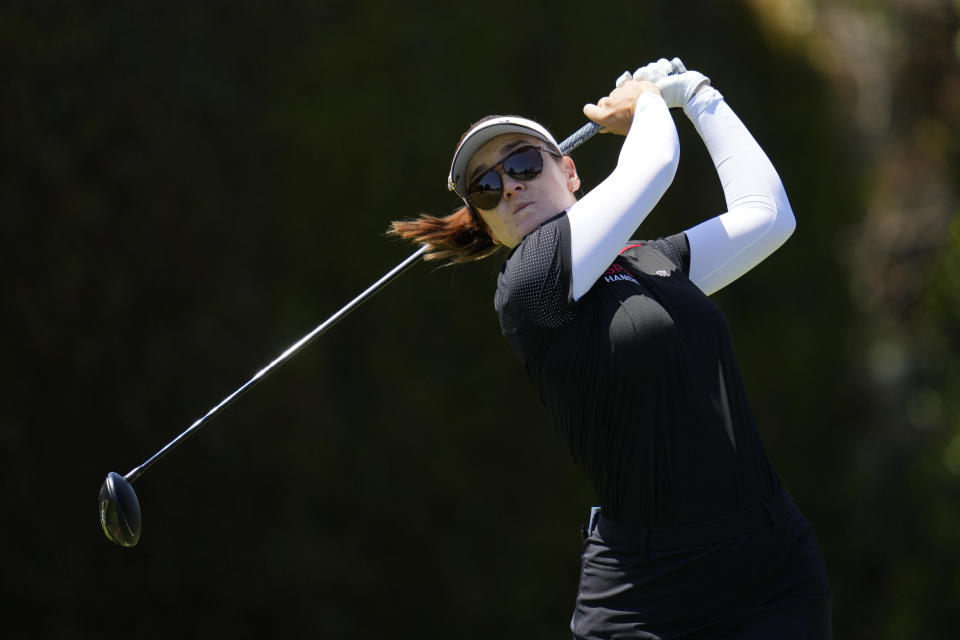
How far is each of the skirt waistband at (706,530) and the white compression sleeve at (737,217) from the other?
52 cm

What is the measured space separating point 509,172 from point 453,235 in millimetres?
333

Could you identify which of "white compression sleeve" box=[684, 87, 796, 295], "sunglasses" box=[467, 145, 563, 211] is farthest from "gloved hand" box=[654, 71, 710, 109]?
"sunglasses" box=[467, 145, 563, 211]

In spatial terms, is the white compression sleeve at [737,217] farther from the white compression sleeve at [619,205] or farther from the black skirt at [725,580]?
the black skirt at [725,580]

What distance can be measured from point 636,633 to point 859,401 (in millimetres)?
3961

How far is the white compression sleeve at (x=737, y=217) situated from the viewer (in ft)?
8.03

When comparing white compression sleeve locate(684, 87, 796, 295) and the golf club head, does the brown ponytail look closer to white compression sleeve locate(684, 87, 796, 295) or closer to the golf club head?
white compression sleeve locate(684, 87, 796, 295)

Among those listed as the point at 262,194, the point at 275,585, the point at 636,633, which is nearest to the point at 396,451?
the point at 275,585

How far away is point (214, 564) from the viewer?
4.61m

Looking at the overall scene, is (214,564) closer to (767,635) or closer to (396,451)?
(396,451)

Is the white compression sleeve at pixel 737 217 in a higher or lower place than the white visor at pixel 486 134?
lower

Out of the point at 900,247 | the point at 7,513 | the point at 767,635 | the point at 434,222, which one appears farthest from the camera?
the point at 900,247

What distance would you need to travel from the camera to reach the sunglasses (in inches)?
92.0

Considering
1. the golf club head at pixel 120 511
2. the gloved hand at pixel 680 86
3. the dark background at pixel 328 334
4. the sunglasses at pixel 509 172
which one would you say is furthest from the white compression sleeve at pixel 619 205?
the dark background at pixel 328 334

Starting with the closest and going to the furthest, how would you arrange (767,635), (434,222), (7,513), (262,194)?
(767,635) < (434,222) < (7,513) < (262,194)
